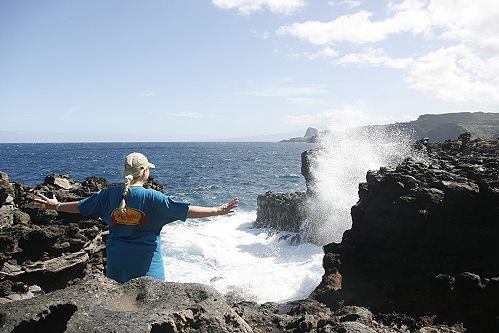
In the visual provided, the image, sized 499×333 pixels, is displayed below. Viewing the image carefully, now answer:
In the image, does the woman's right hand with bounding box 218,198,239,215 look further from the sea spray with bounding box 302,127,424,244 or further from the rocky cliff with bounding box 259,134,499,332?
the sea spray with bounding box 302,127,424,244

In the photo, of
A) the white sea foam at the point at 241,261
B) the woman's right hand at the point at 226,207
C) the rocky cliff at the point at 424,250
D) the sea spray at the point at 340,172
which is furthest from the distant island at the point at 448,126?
the woman's right hand at the point at 226,207

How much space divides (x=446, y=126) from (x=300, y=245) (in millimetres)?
150272

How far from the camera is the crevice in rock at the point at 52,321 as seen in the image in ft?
A: 10.6

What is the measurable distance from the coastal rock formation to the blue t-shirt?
8583mm

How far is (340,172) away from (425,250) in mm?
19320

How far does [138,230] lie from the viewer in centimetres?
405

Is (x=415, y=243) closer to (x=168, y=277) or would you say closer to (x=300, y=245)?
(x=168, y=277)

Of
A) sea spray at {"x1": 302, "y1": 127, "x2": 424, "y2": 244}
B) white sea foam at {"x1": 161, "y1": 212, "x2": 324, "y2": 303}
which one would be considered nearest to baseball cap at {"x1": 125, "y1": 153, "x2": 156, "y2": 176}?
white sea foam at {"x1": 161, "y1": 212, "x2": 324, "y2": 303}

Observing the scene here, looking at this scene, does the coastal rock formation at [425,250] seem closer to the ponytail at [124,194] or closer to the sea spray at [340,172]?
the ponytail at [124,194]

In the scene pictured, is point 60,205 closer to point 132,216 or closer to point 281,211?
point 132,216

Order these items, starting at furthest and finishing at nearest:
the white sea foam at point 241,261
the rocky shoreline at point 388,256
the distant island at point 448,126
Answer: the distant island at point 448,126
the white sea foam at point 241,261
the rocky shoreline at point 388,256

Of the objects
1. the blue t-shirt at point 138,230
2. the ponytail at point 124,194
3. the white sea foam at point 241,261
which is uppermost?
the ponytail at point 124,194

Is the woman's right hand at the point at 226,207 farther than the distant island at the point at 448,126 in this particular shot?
No

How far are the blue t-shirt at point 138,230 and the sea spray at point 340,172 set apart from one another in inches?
817
